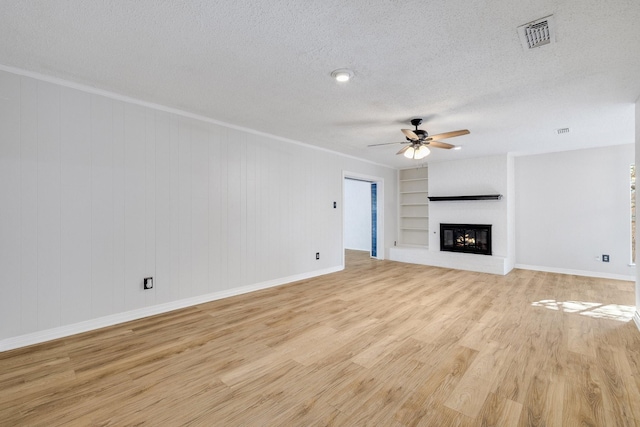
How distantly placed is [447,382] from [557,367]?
3.21 feet

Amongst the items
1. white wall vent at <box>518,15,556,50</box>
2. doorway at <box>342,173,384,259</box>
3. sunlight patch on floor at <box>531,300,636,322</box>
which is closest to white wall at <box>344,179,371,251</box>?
doorway at <box>342,173,384,259</box>

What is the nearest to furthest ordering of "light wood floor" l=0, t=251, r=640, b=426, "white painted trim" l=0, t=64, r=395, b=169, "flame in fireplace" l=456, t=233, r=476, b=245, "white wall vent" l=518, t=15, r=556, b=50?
"light wood floor" l=0, t=251, r=640, b=426 < "white wall vent" l=518, t=15, r=556, b=50 < "white painted trim" l=0, t=64, r=395, b=169 < "flame in fireplace" l=456, t=233, r=476, b=245

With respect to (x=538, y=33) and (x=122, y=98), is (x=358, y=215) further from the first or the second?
(x=538, y=33)

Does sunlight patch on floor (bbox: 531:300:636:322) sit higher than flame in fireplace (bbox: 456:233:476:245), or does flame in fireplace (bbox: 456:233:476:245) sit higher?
flame in fireplace (bbox: 456:233:476:245)

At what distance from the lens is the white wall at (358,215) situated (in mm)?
9195

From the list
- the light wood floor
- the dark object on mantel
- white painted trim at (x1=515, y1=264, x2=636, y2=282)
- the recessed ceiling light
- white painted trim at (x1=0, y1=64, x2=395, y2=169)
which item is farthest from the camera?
the dark object on mantel

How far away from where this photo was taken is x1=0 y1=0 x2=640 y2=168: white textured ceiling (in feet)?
5.80

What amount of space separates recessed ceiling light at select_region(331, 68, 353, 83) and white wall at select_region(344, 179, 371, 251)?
6652 mm

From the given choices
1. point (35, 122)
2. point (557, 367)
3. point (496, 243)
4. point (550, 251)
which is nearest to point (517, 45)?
point (557, 367)

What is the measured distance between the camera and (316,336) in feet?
9.05

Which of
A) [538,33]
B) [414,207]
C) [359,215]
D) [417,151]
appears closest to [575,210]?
[414,207]

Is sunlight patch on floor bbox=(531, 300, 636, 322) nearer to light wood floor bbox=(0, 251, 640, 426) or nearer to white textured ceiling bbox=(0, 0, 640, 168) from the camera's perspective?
light wood floor bbox=(0, 251, 640, 426)

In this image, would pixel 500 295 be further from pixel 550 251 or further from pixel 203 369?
pixel 203 369

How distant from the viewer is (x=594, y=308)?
3600 millimetres
